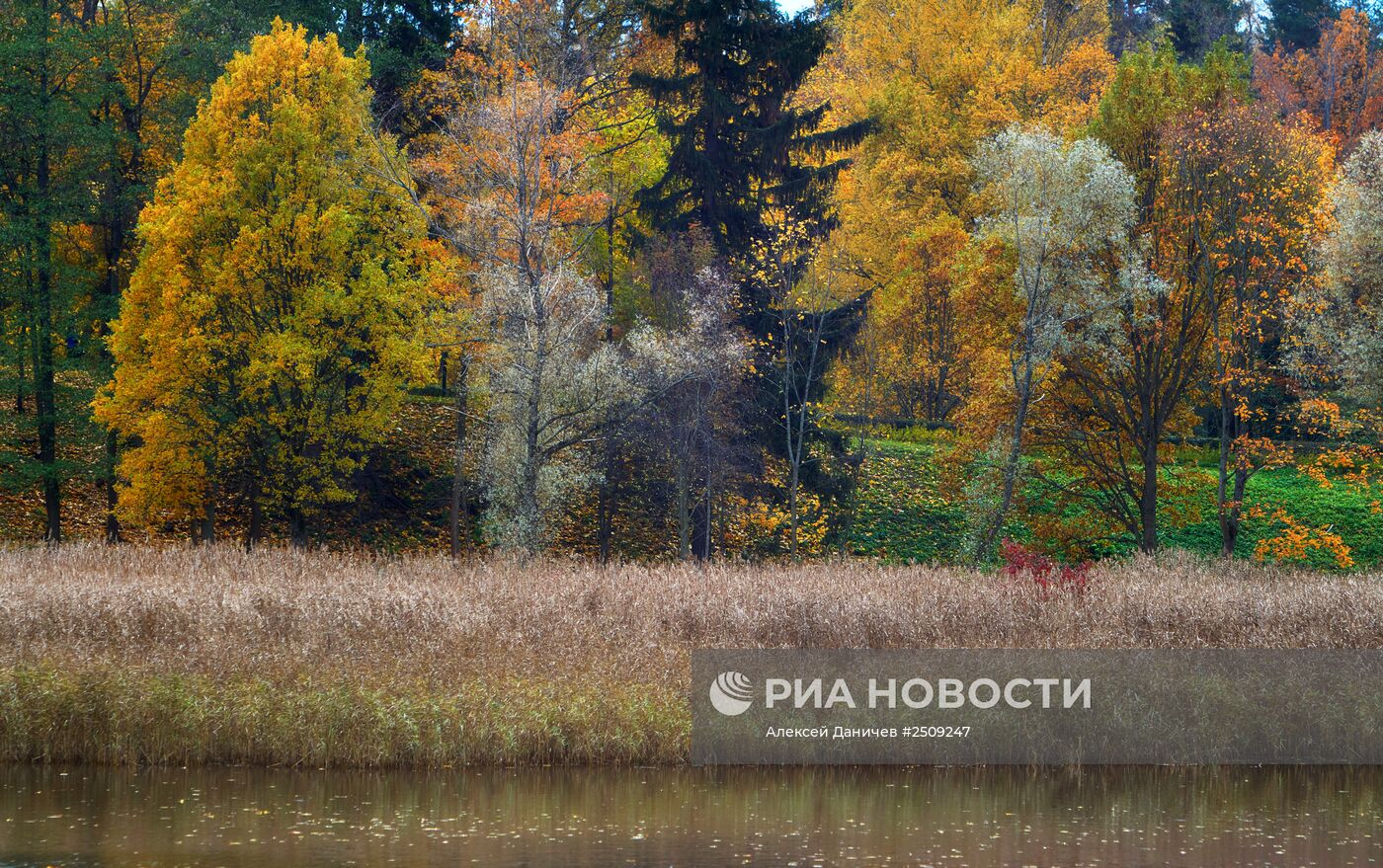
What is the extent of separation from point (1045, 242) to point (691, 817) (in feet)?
69.3

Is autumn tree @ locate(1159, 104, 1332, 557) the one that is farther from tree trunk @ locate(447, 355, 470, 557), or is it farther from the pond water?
tree trunk @ locate(447, 355, 470, 557)

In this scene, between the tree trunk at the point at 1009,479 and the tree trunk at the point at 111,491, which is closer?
the tree trunk at the point at 1009,479

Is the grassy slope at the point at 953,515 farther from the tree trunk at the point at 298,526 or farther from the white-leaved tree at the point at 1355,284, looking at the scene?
the tree trunk at the point at 298,526

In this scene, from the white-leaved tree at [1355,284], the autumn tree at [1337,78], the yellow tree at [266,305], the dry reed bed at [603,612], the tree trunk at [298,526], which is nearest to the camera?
the dry reed bed at [603,612]

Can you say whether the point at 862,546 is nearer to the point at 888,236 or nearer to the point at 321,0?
the point at 888,236

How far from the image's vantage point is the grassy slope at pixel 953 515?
121 ft

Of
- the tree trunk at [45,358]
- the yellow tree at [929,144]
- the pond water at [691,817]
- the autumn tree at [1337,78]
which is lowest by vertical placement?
the pond water at [691,817]

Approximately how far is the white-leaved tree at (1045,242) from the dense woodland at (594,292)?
3.6 inches

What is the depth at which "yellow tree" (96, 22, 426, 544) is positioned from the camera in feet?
99.5

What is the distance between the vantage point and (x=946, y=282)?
4412 centimetres

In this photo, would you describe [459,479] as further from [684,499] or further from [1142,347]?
[1142,347]

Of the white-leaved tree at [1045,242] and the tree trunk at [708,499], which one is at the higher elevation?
the white-leaved tree at [1045,242]

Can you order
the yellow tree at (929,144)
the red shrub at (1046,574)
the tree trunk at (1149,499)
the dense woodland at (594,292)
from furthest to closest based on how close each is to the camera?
1. the yellow tree at (929,144)
2. the tree trunk at (1149,499)
3. the dense woodland at (594,292)
4. the red shrub at (1046,574)

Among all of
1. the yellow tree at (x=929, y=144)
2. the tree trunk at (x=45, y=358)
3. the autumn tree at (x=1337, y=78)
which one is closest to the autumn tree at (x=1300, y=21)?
the autumn tree at (x=1337, y=78)
